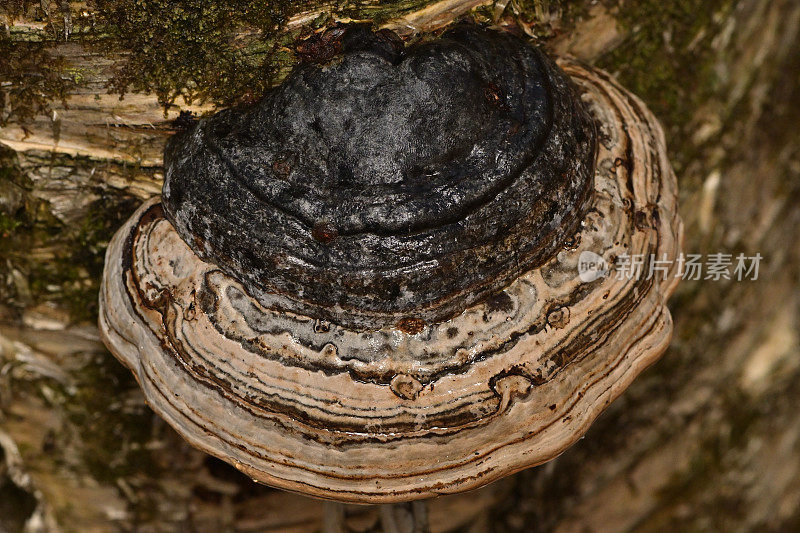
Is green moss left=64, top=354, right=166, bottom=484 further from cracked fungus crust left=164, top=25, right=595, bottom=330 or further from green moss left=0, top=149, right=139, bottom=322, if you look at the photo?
cracked fungus crust left=164, top=25, right=595, bottom=330

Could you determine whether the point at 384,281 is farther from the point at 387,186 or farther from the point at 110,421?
the point at 110,421

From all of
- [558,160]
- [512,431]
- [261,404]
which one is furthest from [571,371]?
[261,404]

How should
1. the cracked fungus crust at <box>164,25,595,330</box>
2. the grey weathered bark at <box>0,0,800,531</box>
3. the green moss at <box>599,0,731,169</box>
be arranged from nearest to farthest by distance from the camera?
the cracked fungus crust at <box>164,25,595,330</box> < the grey weathered bark at <box>0,0,800,531</box> < the green moss at <box>599,0,731,169</box>

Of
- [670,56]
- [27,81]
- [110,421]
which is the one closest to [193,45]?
[27,81]

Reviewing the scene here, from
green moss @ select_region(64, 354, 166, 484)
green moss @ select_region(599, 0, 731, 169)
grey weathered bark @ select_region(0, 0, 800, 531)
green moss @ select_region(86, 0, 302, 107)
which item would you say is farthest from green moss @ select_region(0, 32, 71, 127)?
green moss @ select_region(599, 0, 731, 169)

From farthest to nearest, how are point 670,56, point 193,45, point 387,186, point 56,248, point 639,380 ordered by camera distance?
1. point 639,380
2. point 670,56
3. point 56,248
4. point 193,45
5. point 387,186

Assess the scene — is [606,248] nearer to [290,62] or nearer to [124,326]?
[290,62]
